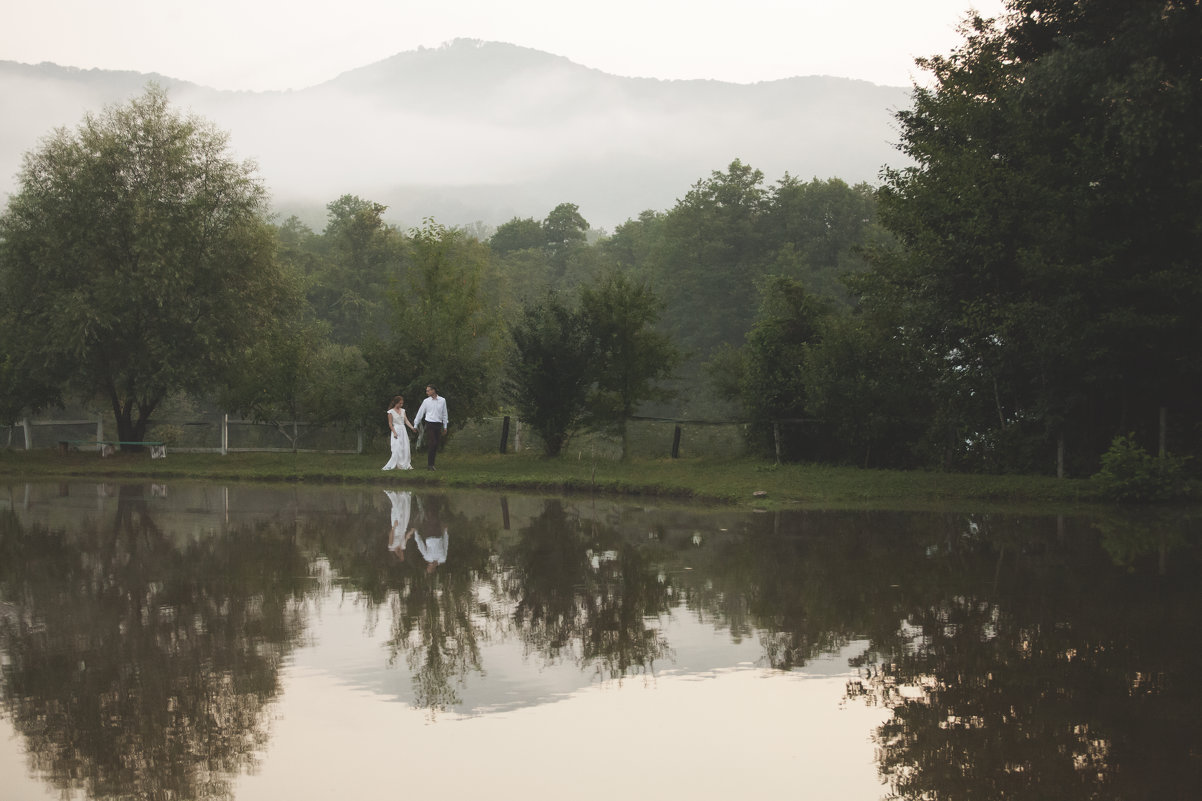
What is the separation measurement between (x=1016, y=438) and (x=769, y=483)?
5.15 metres

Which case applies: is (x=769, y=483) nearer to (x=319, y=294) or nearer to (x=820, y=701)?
(x=820, y=701)

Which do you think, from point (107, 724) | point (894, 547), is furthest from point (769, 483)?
point (107, 724)

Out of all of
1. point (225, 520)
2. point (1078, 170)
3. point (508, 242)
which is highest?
point (508, 242)

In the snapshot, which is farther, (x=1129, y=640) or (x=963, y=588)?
(x=963, y=588)

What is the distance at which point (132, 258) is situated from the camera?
31.7m

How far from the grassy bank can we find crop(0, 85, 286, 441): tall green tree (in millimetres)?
2768

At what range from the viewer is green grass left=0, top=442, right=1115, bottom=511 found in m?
19.0

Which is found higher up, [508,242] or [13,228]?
[508,242]

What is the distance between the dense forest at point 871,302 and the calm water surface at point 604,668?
7.49 metres

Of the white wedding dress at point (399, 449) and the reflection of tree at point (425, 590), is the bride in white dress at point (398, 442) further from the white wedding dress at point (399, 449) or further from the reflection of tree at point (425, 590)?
the reflection of tree at point (425, 590)

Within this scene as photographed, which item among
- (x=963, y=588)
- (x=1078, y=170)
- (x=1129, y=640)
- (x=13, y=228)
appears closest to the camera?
(x=1129, y=640)

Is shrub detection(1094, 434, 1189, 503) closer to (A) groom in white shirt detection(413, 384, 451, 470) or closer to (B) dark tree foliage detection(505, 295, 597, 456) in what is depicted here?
(B) dark tree foliage detection(505, 295, 597, 456)

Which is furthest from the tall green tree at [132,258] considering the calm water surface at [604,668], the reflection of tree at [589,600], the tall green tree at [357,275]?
the tall green tree at [357,275]

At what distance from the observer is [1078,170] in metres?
19.8
